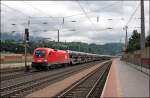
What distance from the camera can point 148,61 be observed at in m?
43.3

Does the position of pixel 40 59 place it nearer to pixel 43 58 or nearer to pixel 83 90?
pixel 43 58

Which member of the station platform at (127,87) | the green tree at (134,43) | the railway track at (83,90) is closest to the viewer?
the station platform at (127,87)

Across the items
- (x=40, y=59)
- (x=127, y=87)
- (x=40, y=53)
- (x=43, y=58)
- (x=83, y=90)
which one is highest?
(x=40, y=53)

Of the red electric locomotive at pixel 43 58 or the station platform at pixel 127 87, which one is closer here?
the station platform at pixel 127 87

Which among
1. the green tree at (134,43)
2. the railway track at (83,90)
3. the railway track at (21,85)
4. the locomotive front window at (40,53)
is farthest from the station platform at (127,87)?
the green tree at (134,43)

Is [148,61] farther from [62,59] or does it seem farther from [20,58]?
[20,58]

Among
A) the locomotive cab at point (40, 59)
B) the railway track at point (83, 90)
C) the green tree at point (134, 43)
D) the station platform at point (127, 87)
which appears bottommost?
the railway track at point (83, 90)

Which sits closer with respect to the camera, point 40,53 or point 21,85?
point 21,85

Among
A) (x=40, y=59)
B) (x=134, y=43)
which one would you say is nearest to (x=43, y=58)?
(x=40, y=59)

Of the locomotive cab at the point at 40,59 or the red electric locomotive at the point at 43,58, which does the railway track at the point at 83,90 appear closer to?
the locomotive cab at the point at 40,59

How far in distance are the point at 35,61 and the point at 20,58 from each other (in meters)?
17.2

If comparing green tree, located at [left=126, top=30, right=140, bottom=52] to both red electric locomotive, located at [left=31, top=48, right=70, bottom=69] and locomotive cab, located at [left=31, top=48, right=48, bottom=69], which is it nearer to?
red electric locomotive, located at [left=31, top=48, right=70, bottom=69]

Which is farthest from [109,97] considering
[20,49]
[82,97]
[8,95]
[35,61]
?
[20,49]

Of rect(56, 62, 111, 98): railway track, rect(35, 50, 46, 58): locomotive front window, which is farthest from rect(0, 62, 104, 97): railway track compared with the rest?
rect(35, 50, 46, 58): locomotive front window
